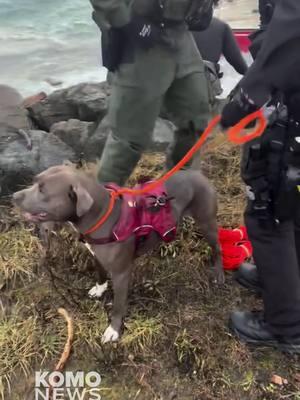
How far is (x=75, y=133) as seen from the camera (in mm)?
5141

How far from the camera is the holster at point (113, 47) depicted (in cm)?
347

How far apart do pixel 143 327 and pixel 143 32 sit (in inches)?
74.1

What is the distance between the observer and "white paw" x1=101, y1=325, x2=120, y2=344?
3.31 metres

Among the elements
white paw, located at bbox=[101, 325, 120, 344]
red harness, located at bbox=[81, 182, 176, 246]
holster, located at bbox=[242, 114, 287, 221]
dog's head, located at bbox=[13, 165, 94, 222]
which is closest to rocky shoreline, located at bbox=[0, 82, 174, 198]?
red harness, located at bbox=[81, 182, 176, 246]

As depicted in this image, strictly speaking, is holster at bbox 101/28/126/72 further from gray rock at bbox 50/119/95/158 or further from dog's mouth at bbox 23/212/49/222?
gray rock at bbox 50/119/95/158

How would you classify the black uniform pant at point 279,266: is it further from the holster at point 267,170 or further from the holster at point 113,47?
the holster at point 113,47

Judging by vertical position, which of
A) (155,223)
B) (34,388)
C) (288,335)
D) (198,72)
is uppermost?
(198,72)

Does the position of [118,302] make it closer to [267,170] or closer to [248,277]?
[248,277]

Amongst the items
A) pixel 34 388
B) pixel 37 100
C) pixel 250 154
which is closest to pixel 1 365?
pixel 34 388

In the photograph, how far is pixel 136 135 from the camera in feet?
12.4

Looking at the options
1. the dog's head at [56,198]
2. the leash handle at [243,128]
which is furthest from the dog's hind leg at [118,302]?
the leash handle at [243,128]

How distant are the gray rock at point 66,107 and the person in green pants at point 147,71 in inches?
66.8

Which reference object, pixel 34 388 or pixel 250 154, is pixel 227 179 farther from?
pixel 34 388

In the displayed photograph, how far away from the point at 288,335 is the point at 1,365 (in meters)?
1.72
